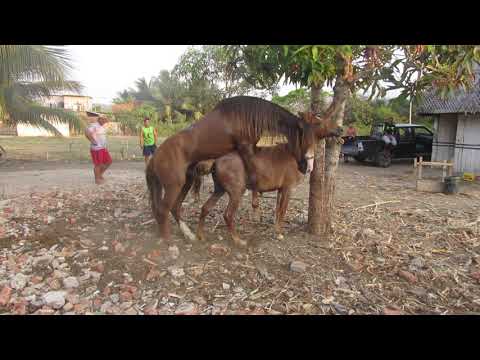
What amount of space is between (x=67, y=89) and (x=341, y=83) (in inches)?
437

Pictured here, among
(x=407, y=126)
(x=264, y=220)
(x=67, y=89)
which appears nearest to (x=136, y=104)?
(x=67, y=89)

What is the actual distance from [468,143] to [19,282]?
45.5 ft

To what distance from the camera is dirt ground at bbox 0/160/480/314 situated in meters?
3.56

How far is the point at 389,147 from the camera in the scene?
1458 centimetres

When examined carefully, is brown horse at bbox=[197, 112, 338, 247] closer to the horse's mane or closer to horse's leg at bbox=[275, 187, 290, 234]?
horse's leg at bbox=[275, 187, 290, 234]

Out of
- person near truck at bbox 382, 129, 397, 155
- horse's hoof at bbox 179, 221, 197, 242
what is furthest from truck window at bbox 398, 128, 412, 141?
horse's hoof at bbox 179, 221, 197, 242

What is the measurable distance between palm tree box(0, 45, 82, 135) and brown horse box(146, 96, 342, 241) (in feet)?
28.2

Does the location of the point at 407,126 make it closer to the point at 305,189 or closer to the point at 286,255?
the point at 305,189

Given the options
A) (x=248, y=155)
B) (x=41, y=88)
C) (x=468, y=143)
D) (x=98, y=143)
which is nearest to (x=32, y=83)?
(x=41, y=88)

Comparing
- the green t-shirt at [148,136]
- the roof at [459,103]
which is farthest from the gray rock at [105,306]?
the roof at [459,103]

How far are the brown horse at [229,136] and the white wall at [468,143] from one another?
402 inches

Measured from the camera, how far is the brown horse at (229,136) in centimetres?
409

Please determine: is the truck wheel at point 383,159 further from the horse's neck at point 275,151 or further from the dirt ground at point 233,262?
the horse's neck at point 275,151

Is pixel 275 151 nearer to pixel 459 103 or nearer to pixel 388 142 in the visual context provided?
pixel 459 103
